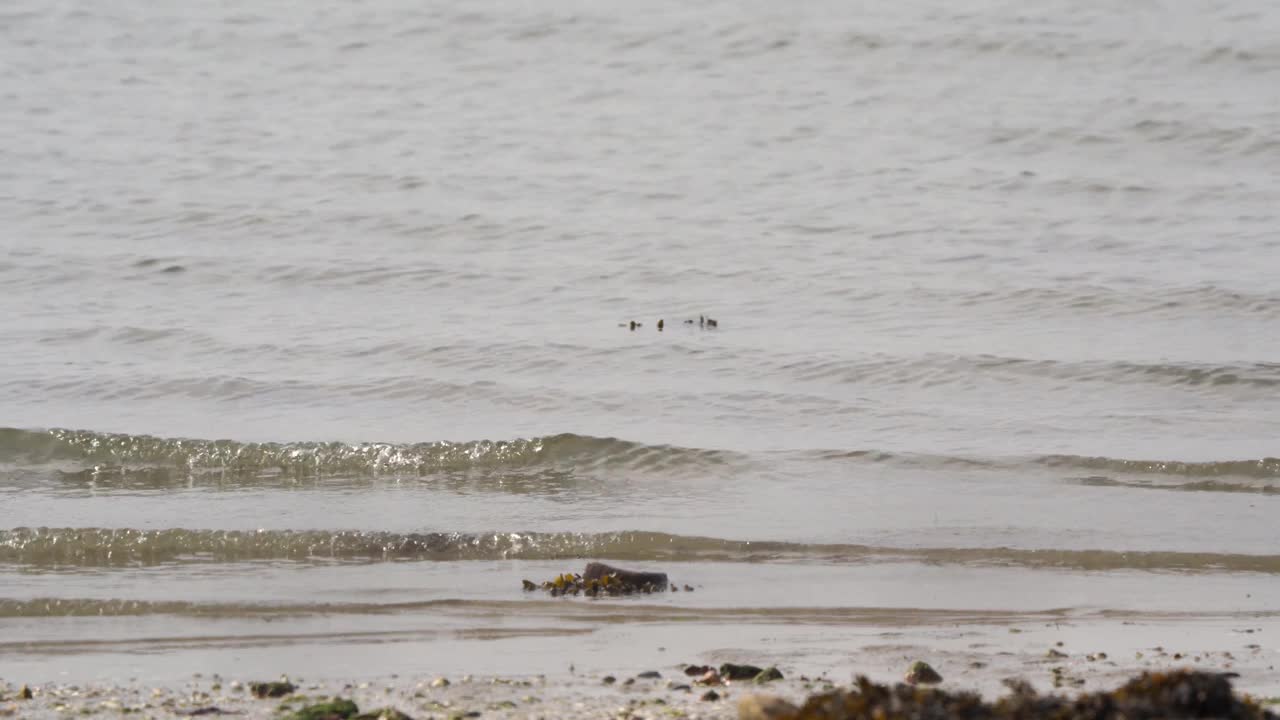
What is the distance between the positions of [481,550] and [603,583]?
1027 mm

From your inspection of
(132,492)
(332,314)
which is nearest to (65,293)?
(332,314)

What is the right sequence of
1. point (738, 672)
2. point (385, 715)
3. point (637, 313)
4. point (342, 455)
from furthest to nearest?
point (637, 313)
point (342, 455)
point (738, 672)
point (385, 715)

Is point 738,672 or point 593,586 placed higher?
point 593,586

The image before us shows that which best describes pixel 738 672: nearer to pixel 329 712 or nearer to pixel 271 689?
pixel 329 712

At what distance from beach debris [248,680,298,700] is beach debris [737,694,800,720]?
5.22 feet

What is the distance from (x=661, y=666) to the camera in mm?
5391

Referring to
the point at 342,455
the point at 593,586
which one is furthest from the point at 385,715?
the point at 342,455

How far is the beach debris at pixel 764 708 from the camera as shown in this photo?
4230 mm

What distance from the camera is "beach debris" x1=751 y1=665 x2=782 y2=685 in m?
5.11

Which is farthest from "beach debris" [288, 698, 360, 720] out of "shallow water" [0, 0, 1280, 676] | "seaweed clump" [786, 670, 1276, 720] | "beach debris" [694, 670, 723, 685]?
"seaweed clump" [786, 670, 1276, 720]

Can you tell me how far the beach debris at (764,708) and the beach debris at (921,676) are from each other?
35.0 inches

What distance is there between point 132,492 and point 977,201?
10243 mm

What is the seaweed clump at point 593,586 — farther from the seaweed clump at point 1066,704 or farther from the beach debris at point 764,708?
the seaweed clump at point 1066,704

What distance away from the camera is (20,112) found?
21797 millimetres
